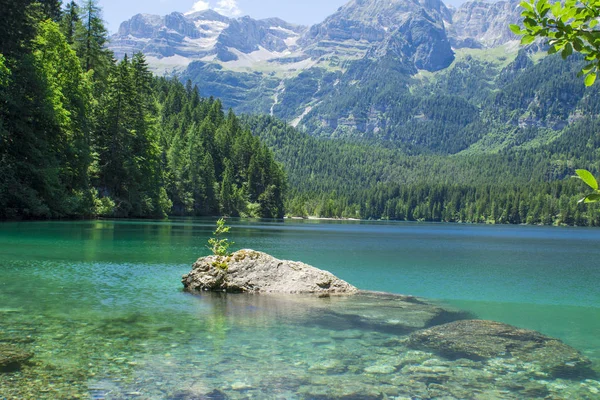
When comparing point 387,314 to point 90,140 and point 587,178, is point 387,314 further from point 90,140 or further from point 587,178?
point 90,140

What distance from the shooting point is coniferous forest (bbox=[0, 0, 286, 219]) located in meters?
48.7

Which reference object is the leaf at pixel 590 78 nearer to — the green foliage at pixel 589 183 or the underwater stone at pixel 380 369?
the green foliage at pixel 589 183

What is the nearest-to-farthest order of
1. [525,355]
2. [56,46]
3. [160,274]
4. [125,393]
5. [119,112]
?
[125,393], [525,355], [160,274], [56,46], [119,112]

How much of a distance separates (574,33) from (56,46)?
2542 inches

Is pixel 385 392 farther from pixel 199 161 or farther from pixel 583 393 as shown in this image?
pixel 199 161

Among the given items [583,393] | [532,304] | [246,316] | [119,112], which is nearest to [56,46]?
[119,112]

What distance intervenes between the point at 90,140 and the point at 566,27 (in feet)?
235

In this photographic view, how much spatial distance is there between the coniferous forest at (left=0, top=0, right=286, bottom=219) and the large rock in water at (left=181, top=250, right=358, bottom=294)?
33.6 m

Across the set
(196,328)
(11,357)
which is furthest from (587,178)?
(196,328)

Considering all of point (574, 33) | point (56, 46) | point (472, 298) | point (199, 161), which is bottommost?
point (472, 298)

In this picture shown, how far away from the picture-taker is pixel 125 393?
855cm

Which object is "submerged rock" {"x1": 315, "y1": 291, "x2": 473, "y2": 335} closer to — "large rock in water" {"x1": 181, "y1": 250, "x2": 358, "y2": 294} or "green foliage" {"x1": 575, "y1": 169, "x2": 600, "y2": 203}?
"large rock in water" {"x1": 181, "y1": 250, "x2": 358, "y2": 294}

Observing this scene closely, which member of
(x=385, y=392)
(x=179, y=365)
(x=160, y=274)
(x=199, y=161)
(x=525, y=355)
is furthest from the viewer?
(x=199, y=161)

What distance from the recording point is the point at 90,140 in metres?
67.8
